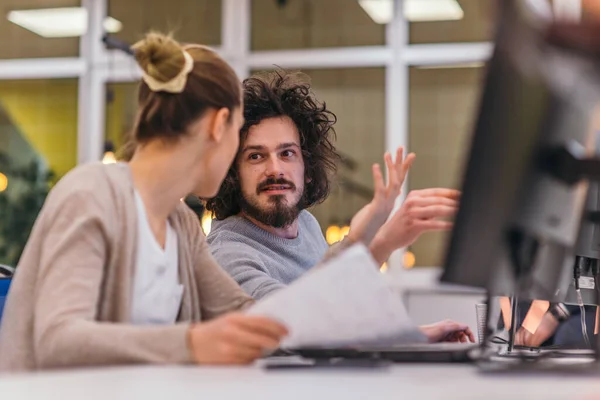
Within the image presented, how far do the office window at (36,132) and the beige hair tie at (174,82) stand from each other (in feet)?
19.6

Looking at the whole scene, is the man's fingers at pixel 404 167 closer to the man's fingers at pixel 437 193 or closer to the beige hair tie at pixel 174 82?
the man's fingers at pixel 437 193

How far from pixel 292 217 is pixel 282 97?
1.14 ft

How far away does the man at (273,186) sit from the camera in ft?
8.31

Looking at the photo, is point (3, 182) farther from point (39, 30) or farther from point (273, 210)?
point (273, 210)

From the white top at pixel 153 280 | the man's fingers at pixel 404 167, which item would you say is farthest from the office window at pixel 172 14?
the white top at pixel 153 280

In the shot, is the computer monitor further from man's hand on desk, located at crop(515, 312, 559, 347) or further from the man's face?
the man's face

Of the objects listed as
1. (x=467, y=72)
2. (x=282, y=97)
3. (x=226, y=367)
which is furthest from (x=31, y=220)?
(x=226, y=367)

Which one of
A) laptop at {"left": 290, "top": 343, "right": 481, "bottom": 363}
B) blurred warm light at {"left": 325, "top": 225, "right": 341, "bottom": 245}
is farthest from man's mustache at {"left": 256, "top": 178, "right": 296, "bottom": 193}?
blurred warm light at {"left": 325, "top": 225, "right": 341, "bottom": 245}

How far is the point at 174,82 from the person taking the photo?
162 cm

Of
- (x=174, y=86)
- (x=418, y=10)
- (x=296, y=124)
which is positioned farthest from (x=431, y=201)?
(x=418, y=10)

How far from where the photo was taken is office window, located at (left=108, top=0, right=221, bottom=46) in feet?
24.1

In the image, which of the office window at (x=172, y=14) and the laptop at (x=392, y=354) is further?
the office window at (x=172, y=14)

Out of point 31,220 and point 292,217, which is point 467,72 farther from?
point 292,217

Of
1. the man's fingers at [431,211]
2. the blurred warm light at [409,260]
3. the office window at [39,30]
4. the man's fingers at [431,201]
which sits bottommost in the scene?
the blurred warm light at [409,260]
